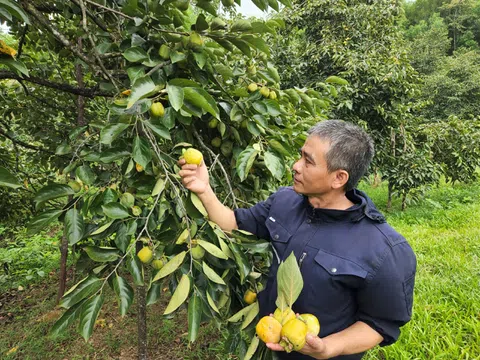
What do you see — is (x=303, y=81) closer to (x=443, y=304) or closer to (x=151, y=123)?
(x=443, y=304)

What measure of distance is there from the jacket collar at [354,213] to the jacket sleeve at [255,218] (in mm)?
232

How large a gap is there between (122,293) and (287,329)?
49 cm

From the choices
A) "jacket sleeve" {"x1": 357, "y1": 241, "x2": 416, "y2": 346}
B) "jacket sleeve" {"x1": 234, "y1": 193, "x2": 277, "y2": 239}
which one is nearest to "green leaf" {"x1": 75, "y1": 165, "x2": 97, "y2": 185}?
"jacket sleeve" {"x1": 234, "y1": 193, "x2": 277, "y2": 239}

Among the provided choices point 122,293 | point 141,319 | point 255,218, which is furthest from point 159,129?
point 141,319

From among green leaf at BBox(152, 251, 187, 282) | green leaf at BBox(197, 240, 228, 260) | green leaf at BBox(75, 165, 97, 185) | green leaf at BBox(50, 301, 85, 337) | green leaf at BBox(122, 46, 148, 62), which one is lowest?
green leaf at BBox(50, 301, 85, 337)

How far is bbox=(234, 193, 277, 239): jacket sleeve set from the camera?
1.38 meters

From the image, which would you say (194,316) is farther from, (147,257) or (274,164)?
(274,164)

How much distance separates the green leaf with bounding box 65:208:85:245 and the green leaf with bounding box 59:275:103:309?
144mm

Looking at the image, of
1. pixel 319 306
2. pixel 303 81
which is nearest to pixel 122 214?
pixel 319 306

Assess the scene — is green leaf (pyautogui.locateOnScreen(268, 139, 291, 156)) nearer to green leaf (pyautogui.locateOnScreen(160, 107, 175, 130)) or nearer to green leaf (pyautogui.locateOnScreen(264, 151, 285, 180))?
green leaf (pyautogui.locateOnScreen(264, 151, 285, 180))

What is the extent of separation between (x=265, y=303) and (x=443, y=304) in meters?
2.12

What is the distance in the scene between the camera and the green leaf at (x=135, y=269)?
936 mm

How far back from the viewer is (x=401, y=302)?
3.56 feet

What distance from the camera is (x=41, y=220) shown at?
0.98 m
